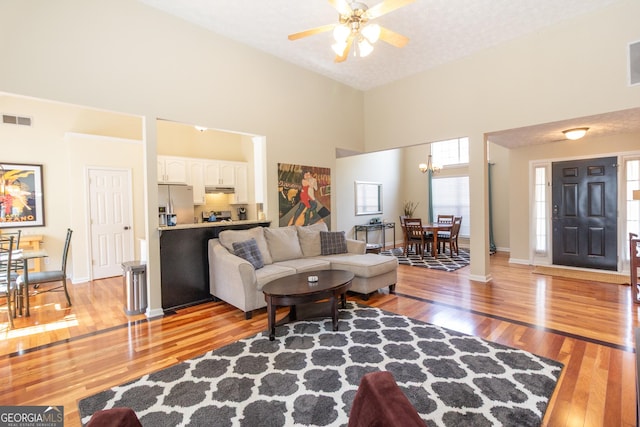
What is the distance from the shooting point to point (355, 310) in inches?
147

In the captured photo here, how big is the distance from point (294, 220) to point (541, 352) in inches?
147

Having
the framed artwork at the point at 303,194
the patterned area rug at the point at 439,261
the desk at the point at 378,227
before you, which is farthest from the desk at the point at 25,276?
the desk at the point at 378,227

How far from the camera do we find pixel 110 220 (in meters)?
5.73

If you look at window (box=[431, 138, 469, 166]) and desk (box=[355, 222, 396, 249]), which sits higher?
window (box=[431, 138, 469, 166])

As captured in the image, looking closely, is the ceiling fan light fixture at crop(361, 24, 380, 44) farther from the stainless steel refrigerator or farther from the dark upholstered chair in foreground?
the stainless steel refrigerator

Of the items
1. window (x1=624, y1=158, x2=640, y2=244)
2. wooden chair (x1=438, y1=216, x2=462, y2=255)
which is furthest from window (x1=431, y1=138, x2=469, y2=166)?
window (x1=624, y1=158, x2=640, y2=244)

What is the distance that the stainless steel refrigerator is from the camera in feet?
19.3

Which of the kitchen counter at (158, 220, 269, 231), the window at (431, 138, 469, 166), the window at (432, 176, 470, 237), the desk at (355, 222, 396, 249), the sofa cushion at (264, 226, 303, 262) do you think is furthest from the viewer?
the window at (431, 138, 469, 166)

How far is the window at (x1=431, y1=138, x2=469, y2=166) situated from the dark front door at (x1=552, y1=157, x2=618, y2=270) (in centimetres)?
305

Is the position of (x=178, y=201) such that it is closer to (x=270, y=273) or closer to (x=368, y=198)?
(x=270, y=273)

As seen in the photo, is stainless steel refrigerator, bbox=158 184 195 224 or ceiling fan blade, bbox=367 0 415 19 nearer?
ceiling fan blade, bbox=367 0 415 19

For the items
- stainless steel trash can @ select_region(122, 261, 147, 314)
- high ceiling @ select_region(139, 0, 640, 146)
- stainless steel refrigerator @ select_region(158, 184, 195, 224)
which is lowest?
stainless steel trash can @ select_region(122, 261, 147, 314)

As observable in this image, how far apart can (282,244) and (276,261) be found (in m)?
0.27

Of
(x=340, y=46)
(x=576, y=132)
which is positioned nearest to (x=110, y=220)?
(x=340, y=46)
